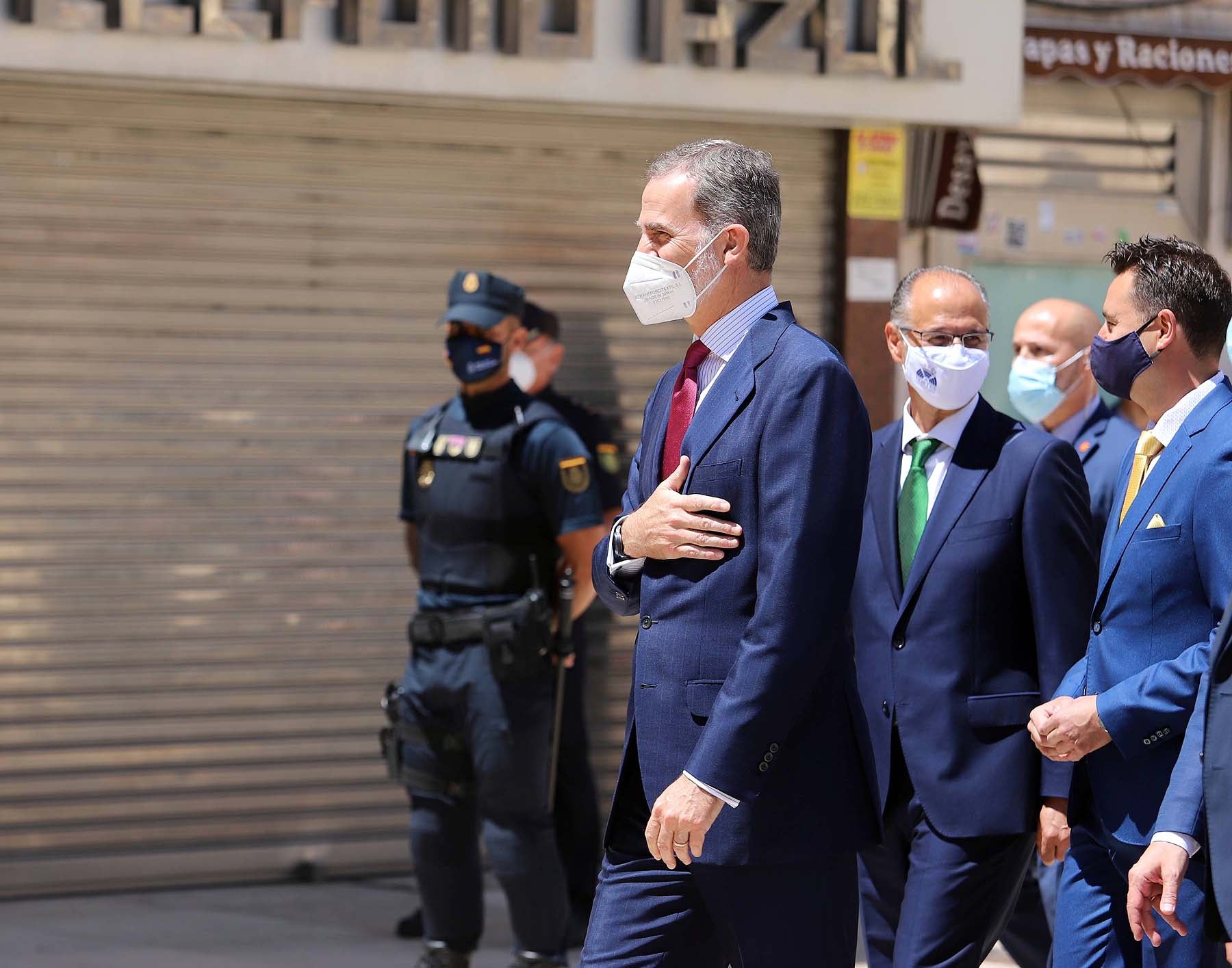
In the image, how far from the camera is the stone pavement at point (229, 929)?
6.11 m

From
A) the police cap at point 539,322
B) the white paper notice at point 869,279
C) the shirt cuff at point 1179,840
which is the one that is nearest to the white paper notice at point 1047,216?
the white paper notice at point 869,279

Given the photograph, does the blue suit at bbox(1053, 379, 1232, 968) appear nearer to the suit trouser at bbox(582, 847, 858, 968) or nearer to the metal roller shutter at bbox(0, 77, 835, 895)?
the suit trouser at bbox(582, 847, 858, 968)

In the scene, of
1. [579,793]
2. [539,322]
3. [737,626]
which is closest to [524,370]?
[539,322]

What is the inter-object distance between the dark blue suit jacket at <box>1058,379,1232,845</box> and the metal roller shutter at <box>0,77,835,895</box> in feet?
13.6

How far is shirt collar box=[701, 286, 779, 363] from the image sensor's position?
3332 millimetres

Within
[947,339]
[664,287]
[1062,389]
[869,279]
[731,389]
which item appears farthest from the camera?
[869,279]

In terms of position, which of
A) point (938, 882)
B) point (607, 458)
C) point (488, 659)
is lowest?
point (938, 882)

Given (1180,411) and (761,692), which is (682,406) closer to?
(761,692)

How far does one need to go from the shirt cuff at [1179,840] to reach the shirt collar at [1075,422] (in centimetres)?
268

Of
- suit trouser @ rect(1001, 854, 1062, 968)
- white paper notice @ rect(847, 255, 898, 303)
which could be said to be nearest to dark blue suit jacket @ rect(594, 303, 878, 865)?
suit trouser @ rect(1001, 854, 1062, 968)

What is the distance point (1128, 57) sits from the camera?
9703 mm

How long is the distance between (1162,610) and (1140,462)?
372 millimetres

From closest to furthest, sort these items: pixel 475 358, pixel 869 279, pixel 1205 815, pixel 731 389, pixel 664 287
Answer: pixel 1205 815 → pixel 731 389 → pixel 664 287 → pixel 475 358 → pixel 869 279

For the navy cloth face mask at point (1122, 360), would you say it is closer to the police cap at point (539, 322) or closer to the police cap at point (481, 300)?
the police cap at point (481, 300)
